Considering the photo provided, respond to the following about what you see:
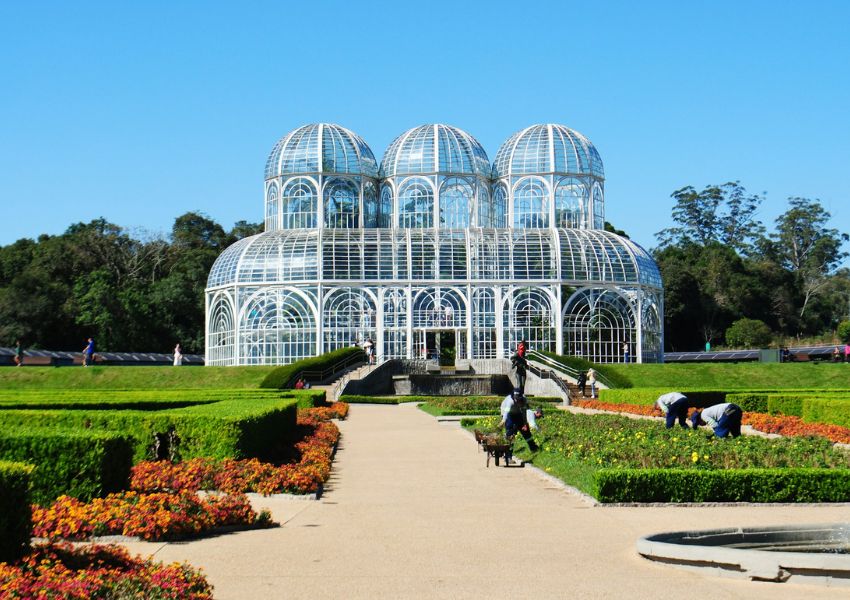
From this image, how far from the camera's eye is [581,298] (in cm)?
5759

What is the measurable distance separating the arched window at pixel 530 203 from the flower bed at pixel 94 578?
55.9 m

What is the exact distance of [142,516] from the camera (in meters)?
12.4

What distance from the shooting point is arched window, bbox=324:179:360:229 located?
208 ft

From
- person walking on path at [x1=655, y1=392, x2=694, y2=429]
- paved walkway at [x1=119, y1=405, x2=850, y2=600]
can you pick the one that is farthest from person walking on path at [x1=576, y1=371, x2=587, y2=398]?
paved walkway at [x1=119, y1=405, x2=850, y2=600]

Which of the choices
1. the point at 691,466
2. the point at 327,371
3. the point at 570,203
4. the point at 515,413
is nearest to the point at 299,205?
the point at 570,203

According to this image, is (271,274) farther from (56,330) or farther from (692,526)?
(692,526)

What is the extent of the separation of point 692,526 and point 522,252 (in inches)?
1777

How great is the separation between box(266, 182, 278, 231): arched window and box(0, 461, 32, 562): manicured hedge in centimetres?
5491

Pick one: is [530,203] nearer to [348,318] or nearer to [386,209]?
[386,209]

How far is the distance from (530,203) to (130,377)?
87.7 ft

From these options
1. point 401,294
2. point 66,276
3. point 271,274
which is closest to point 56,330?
point 66,276

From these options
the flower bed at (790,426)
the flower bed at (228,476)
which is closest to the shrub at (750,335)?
the flower bed at (790,426)

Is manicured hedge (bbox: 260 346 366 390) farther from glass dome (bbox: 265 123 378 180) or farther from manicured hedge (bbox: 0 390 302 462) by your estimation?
manicured hedge (bbox: 0 390 302 462)

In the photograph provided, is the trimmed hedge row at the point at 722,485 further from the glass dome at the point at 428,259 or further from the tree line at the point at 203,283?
the tree line at the point at 203,283
